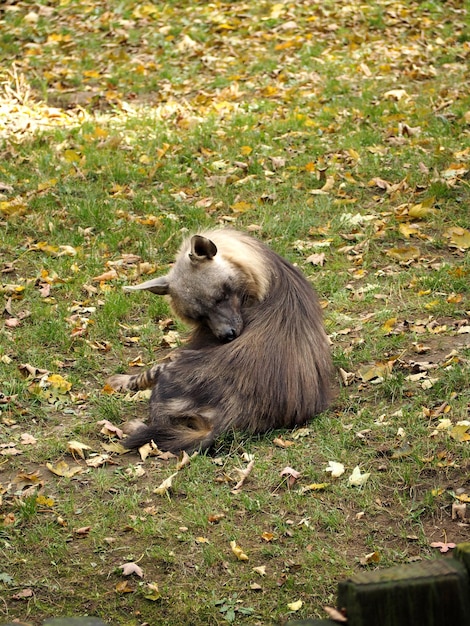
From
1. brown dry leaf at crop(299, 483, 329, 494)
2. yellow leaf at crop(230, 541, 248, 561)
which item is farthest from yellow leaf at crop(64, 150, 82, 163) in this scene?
yellow leaf at crop(230, 541, 248, 561)

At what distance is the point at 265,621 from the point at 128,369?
3.14 m

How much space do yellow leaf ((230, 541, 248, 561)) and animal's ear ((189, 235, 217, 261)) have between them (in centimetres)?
236

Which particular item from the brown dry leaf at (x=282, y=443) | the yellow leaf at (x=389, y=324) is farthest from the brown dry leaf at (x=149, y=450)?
the yellow leaf at (x=389, y=324)

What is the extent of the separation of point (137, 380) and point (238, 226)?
110 inches

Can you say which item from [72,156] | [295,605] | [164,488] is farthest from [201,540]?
[72,156]

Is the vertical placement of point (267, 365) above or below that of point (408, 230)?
above

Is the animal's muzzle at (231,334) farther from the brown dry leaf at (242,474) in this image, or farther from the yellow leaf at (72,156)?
the yellow leaf at (72,156)

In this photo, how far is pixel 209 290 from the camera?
256 inches

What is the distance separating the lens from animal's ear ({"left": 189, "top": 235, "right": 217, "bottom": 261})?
6.43 m

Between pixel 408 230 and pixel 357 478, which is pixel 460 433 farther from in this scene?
pixel 408 230

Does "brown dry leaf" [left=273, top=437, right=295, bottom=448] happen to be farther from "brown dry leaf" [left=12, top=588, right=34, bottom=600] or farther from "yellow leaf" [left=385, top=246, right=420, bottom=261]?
"yellow leaf" [left=385, top=246, right=420, bottom=261]

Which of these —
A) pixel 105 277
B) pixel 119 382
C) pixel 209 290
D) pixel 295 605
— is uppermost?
pixel 209 290

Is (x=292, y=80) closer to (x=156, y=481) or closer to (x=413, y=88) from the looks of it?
(x=413, y=88)

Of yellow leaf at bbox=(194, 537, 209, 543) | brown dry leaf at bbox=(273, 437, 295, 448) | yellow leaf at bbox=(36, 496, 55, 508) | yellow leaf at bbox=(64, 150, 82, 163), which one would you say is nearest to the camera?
yellow leaf at bbox=(194, 537, 209, 543)
